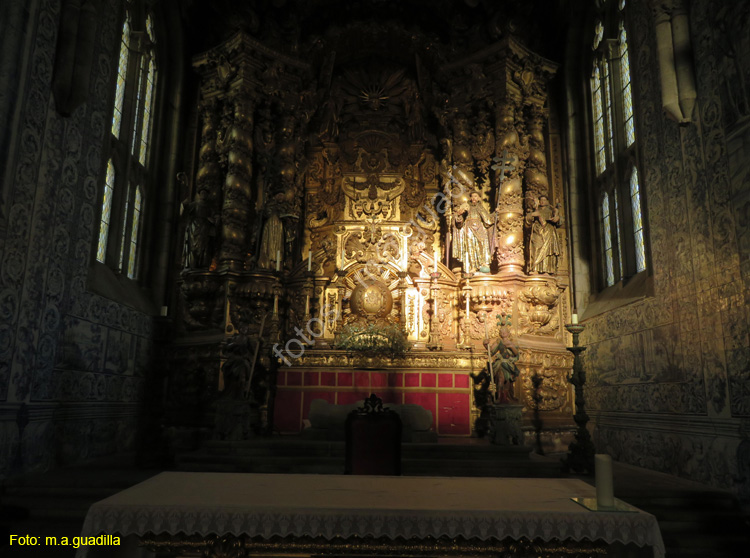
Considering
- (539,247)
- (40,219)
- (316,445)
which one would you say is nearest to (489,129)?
(539,247)

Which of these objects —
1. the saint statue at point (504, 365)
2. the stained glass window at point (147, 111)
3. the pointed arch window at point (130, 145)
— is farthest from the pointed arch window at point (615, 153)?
the stained glass window at point (147, 111)

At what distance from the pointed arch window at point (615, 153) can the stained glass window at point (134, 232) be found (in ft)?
39.0

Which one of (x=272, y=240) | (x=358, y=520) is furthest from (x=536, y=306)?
(x=358, y=520)

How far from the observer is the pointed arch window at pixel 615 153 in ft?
41.5

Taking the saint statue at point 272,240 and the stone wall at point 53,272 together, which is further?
the saint statue at point 272,240

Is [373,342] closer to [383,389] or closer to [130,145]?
[383,389]

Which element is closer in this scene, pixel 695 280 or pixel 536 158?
pixel 695 280

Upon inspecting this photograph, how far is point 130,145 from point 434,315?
28.2 ft

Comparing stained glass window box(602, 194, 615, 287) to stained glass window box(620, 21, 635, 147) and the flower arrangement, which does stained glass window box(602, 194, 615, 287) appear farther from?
the flower arrangement

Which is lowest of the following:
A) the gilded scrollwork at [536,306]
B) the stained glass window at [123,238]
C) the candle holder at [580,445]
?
the candle holder at [580,445]

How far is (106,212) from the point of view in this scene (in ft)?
42.6

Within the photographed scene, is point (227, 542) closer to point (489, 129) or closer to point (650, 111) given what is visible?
point (650, 111)

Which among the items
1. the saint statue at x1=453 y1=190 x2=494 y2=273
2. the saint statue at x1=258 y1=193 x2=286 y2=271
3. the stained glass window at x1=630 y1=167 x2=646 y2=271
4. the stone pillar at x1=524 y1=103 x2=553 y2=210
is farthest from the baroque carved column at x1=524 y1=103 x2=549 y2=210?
the saint statue at x1=258 y1=193 x2=286 y2=271

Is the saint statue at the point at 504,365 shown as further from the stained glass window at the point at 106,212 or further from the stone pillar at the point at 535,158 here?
the stained glass window at the point at 106,212
